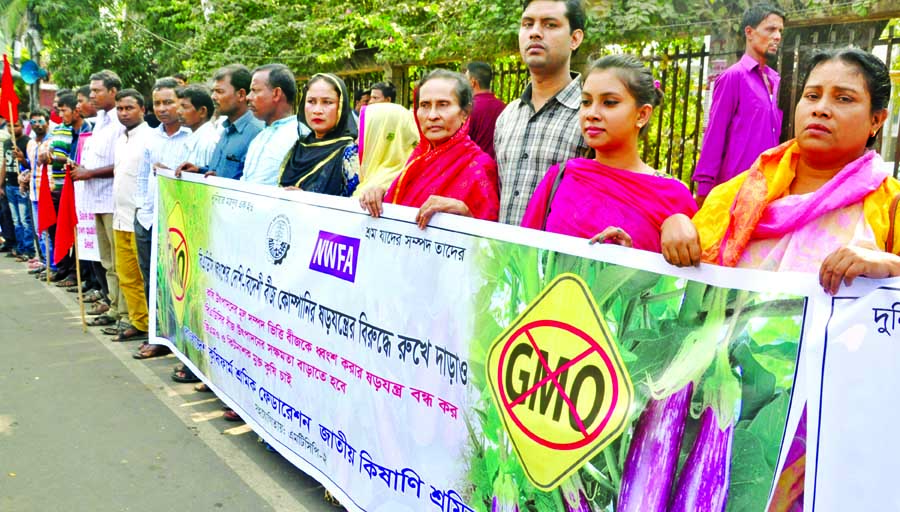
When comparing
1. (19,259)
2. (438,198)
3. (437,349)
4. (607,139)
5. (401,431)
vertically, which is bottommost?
(19,259)

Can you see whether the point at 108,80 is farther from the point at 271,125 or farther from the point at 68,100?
the point at 271,125

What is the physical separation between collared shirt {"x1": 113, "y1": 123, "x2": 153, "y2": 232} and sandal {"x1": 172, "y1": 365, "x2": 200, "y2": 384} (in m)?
1.42

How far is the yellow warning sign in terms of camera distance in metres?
2.03

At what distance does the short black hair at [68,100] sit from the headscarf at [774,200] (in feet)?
25.0

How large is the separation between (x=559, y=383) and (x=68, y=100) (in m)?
7.52

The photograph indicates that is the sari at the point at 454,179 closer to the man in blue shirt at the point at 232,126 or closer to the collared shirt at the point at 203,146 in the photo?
the man in blue shirt at the point at 232,126

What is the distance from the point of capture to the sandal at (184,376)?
5.12 m

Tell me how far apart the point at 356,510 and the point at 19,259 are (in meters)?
9.49

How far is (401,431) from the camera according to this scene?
2.78 metres

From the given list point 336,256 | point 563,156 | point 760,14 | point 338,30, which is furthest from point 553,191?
point 338,30

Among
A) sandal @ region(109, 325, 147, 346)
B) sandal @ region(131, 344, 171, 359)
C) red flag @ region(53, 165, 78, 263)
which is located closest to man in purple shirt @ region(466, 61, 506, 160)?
sandal @ region(131, 344, 171, 359)

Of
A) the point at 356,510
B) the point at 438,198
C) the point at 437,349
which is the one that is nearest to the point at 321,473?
the point at 356,510

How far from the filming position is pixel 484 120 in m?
3.92

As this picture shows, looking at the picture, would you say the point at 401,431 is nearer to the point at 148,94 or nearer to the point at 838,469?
the point at 838,469
